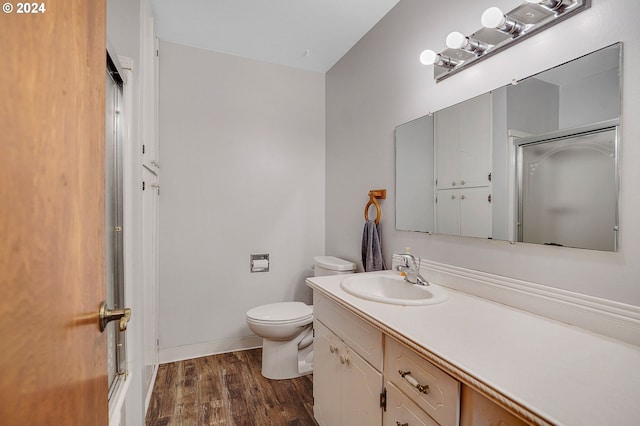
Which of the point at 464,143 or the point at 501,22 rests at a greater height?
the point at 501,22

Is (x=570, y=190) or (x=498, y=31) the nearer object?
(x=570, y=190)

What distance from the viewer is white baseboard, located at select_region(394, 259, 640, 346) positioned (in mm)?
890

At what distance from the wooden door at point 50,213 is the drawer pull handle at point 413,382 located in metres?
0.83

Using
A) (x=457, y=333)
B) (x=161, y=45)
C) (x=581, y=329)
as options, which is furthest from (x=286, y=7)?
(x=581, y=329)

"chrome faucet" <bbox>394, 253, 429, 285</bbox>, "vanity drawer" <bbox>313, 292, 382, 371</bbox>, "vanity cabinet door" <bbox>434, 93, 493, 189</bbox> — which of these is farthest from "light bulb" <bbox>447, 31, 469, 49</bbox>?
"vanity drawer" <bbox>313, 292, 382, 371</bbox>

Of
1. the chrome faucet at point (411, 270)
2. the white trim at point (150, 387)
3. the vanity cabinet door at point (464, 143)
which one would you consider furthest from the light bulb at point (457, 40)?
the white trim at point (150, 387)

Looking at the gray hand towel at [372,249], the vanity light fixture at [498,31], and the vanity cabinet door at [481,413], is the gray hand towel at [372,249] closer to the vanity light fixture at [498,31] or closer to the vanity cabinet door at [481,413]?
the vanity light fixture at [498,31]

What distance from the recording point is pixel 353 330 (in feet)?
4.16

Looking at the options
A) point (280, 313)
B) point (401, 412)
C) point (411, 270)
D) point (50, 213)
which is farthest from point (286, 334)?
point (50, 213)

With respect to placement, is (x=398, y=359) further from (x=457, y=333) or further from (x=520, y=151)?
(x=520, y=151)

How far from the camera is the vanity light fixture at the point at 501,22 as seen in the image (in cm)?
114

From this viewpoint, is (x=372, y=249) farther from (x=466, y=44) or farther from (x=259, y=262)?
(x=466, y=44)

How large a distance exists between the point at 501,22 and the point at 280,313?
2057 mm

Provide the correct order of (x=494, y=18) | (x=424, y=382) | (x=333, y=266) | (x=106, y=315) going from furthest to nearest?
(x=333, y=266) → (x=494, y=18) → (x=424, y=382) → (x=106, y=315)
